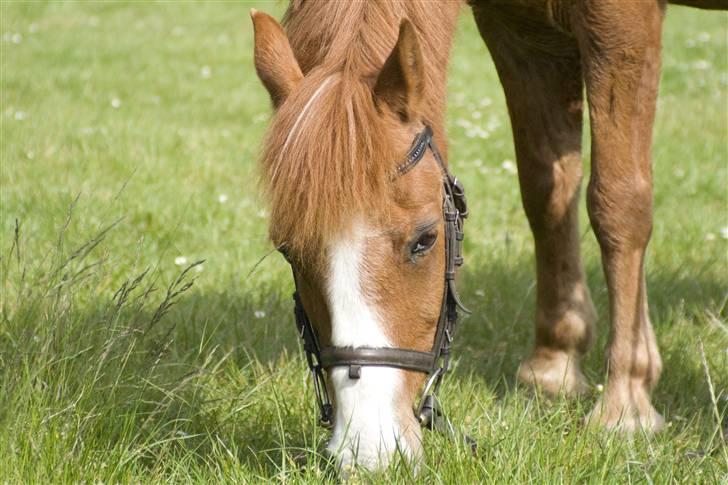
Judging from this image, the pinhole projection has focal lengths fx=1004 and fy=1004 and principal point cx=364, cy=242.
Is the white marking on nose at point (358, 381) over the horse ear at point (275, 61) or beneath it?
beneath

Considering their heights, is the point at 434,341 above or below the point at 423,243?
below

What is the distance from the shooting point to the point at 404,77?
260 centimetres

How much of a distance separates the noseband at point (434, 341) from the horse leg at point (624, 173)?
0.82 m

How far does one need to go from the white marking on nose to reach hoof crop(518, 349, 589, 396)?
1508mm

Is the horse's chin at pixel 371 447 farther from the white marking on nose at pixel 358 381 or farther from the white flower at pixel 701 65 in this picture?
the white flower at pixel 701 65

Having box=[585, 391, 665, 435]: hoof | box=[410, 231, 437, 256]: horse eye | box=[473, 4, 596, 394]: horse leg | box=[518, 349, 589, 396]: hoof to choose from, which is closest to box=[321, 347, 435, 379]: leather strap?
box=[410, 231, 437, 256]: horse eye

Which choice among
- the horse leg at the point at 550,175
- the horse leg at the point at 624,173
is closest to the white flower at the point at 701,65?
the horse leg at the point at 550,175

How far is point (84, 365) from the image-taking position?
305cm

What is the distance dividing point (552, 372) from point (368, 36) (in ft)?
6.06

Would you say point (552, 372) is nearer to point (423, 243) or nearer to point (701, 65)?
point (423, 243)

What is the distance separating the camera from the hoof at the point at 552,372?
3.96 meters

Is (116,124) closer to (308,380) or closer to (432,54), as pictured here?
(308,380)

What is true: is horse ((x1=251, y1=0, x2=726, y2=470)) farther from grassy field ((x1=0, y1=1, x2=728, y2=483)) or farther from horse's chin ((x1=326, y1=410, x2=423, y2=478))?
grassy field ((x1=0, y1=1, x2=728, y2=483))

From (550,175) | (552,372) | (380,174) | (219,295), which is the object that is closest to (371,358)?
(380,174)
